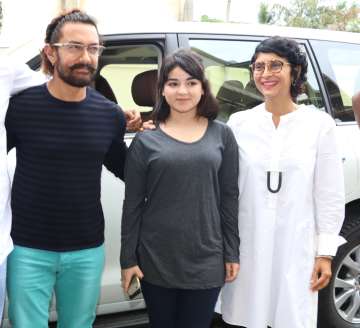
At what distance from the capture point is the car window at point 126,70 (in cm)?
312

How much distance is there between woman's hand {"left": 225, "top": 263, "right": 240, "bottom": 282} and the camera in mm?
2314

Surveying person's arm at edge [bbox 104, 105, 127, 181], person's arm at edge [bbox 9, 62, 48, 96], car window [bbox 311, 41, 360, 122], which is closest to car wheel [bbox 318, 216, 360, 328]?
car window [bbox 311, 41, 360, 122]

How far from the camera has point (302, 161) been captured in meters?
2.33

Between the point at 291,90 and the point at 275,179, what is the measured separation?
420 mm

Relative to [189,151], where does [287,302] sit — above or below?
below

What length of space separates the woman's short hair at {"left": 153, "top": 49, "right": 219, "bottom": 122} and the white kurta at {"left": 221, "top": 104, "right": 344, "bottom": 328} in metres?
0.24

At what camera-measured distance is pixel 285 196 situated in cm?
236

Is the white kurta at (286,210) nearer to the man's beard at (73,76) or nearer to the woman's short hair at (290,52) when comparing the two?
the woman's short hair at (290,52)

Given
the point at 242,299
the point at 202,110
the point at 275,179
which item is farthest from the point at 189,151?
the point at 242,299

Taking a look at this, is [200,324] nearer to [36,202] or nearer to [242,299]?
[242,299]

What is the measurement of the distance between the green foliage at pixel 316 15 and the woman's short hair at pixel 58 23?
3178cm

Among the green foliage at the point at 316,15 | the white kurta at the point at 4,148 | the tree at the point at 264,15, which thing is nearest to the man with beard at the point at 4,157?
the white kurta at the point at 4,148

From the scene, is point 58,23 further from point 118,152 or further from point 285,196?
point 285,196

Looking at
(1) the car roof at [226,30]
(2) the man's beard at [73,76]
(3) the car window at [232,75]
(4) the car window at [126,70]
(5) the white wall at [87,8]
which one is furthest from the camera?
(5) the white wall at [87,8]
